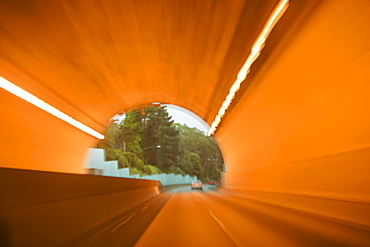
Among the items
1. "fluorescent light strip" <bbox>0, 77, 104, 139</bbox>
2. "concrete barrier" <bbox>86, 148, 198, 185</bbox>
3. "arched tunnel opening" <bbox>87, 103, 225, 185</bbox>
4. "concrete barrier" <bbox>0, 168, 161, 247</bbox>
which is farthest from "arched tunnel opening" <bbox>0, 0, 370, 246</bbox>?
"arched tunnel opening" <bbox>87, 103, 225, 185</bbox>

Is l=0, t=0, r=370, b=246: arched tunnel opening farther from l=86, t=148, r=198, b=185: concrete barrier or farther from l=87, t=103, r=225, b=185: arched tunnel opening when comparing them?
l=87, t=103, r=225, b=185: arched tunnel opening

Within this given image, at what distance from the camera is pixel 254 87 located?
16578mm

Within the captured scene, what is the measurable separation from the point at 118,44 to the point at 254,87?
709cm

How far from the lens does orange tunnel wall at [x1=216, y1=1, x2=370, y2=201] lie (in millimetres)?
9258

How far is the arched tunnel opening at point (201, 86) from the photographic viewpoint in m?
8.22

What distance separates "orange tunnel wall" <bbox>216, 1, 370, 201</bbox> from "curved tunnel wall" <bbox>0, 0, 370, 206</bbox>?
0.13 ft

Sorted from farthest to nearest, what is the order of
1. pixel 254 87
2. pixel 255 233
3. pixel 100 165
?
pixel 100 165
pixel 254 87
pixel 255 233

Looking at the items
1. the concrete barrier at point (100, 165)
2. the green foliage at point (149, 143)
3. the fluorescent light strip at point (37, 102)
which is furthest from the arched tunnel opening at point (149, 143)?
the fluorescent light strip at point (37, 102)

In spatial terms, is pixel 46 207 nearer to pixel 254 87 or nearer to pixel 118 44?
pixel 118 44

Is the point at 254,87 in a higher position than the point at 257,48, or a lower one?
higher

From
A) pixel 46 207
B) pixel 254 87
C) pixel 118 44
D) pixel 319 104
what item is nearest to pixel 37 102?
pixel 118 44

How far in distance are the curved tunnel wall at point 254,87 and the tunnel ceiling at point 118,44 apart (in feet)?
0.21

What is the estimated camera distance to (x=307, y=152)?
14352 mm

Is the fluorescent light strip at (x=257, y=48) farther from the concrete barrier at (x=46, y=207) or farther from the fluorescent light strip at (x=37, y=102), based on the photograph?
the fluorescent light strip at (x=37, y=102)
